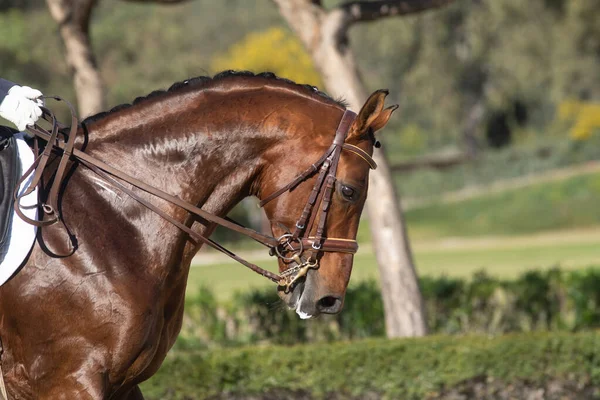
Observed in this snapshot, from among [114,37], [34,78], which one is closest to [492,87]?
[114,37]

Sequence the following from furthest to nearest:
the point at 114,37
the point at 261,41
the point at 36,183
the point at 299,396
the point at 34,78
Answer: the point at 261,41 < the point at 114,37 < the point at 34,78 < the point at 299,396 < the point at 36,183

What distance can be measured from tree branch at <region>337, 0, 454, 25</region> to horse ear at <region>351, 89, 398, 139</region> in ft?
17.2

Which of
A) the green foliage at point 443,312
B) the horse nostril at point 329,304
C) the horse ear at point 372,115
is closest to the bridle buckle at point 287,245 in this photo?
the horse nostril at point 329,304

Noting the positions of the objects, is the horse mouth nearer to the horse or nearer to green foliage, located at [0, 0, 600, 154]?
the horse

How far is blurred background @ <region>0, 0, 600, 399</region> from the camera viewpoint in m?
7.48

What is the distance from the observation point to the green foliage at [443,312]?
10.3 m

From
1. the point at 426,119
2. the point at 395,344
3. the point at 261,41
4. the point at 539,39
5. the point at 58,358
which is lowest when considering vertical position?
the point at 58,358

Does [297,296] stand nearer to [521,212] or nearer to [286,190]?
[286,190]

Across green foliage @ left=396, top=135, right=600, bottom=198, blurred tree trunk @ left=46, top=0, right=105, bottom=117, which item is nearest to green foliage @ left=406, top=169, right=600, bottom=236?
green foliage @ left=396, top=135, right=600, bottom=198

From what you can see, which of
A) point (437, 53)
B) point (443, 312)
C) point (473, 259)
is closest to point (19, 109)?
point (443, 312)

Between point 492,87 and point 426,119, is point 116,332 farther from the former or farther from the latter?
point 426,119

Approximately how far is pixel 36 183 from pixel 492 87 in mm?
46846

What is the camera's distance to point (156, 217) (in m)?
3.97

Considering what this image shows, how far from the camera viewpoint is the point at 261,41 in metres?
61.6
